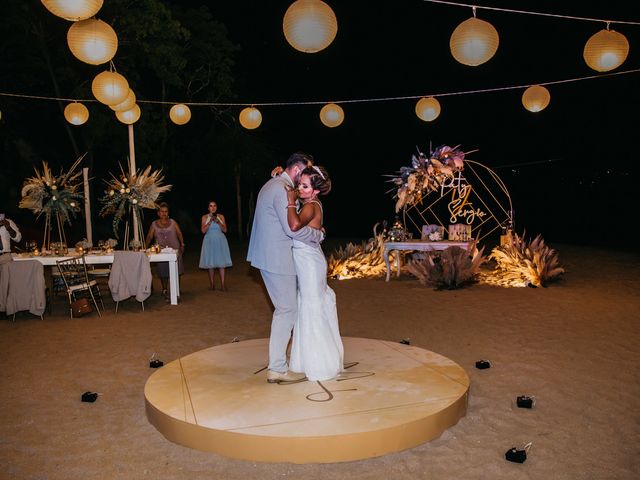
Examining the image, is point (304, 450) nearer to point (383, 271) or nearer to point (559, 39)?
point (383, 271)

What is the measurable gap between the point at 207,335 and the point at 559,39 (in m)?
13.0

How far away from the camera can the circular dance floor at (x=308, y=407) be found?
3.47 m

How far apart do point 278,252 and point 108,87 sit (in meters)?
4.80

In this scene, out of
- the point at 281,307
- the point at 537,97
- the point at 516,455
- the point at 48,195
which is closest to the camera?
the point at 516,455

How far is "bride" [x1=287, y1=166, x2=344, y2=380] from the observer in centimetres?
427

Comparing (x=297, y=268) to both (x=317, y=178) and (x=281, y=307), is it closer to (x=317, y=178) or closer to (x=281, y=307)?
(x=281, y=307)

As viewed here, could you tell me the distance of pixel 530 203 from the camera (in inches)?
1112

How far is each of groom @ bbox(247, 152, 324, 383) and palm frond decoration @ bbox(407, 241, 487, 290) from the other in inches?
238

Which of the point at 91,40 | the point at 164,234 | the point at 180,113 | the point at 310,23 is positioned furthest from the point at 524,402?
the point at 180,113

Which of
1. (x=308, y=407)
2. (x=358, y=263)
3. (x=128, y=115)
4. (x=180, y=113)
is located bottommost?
(x=308, y=407)

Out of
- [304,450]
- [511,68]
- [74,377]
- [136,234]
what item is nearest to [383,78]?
[511,68]

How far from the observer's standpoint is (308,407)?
154 inches

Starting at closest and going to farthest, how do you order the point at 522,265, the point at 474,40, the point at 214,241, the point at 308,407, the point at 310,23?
the point at 308,407 → the point at 310,23 → the point at 474,40 → the point at 214,241 → the point at 522,265

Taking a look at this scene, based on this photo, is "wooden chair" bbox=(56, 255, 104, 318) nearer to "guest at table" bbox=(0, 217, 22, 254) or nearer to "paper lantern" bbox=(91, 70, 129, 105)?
"guest at table" bbox=(0, 217, 22, 254)
